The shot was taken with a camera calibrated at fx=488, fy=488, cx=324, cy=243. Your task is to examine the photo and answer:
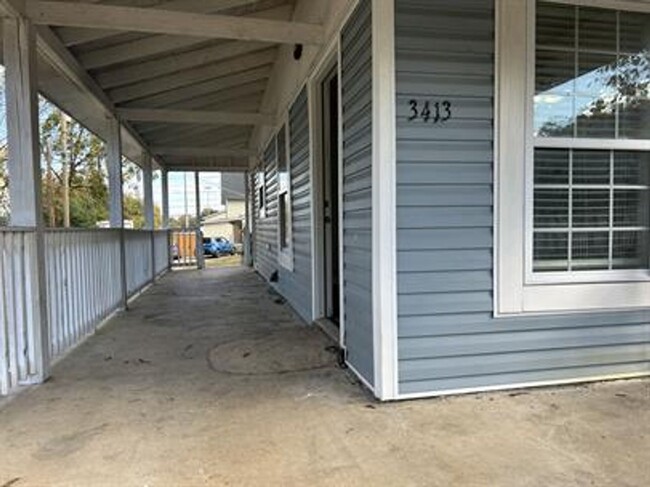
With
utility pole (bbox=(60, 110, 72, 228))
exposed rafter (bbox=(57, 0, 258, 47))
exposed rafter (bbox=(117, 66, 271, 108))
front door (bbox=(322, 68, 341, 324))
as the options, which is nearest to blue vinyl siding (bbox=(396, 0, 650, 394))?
front door (bbox=(322, 68, 341, 324))

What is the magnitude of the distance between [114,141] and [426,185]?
4.93 m

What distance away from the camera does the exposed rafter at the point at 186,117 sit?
6.40 metres

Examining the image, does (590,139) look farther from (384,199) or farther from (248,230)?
(248,230)

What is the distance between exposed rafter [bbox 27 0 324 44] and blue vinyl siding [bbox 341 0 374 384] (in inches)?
23.6

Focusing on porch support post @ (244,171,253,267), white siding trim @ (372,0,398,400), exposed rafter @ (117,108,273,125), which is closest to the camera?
white siding trim @ (372,0,398,400)

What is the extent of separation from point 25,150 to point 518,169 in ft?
10.3

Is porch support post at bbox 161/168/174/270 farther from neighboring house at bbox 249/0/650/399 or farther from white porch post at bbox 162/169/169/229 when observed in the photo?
neighboring house at bbox 249/0/650/399

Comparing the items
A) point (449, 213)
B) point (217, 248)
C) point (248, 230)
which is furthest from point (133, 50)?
point (217, 248)

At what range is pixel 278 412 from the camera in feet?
8.63

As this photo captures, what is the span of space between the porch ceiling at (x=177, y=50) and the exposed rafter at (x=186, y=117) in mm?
13

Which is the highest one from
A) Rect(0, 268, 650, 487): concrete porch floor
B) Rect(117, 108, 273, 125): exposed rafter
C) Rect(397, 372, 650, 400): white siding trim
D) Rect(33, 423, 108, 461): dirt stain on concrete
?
Rect(117, 108, 273, 125): exposed rafter

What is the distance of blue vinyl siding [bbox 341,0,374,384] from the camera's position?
2872 mm

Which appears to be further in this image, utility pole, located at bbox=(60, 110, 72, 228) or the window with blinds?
utility pole, located at bbox=(60, 110, 72, 228)

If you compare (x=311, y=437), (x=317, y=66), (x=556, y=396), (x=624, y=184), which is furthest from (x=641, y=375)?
(x=317, y=66)
